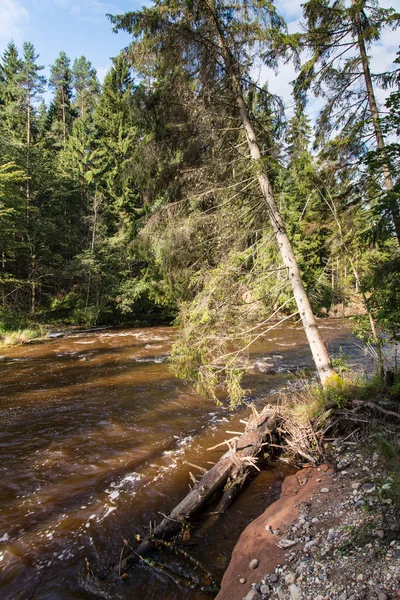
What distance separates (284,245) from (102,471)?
536cm

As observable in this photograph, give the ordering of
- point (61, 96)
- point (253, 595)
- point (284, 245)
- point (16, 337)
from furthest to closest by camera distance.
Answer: point (61, 96), point (16, 337), point (284, 245), point (253, 595)

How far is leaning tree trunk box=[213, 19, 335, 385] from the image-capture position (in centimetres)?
617

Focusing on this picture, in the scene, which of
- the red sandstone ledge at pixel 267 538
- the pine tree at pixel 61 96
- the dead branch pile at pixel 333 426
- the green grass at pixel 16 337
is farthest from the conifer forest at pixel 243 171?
the pine tree at pixel 61 96

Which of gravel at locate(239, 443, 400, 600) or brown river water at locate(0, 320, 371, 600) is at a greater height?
gravel at locate(239, 443, 400, 600)

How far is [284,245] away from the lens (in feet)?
20.9

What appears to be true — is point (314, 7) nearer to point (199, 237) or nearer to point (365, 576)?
point (199, 237)

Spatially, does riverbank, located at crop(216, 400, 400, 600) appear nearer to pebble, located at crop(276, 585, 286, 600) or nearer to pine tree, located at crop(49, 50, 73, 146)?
pebble, located at crop(276, 585, 286, 600)

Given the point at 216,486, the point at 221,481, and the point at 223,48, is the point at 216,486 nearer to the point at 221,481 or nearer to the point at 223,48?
the point at 221,481

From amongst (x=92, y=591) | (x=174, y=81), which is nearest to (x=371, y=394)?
(x=92, y=591)

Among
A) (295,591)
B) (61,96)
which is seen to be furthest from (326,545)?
(61,96)

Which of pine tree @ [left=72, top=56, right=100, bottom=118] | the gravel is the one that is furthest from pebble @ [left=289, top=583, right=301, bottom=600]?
pine tree @ [left=72, top=56, right=100, bottom=118]

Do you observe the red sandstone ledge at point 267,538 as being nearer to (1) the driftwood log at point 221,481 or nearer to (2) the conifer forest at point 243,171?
(1) the driftwood log at point 221,481

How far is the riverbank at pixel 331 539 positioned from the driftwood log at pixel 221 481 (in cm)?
65

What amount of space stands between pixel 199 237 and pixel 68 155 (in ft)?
99.1
